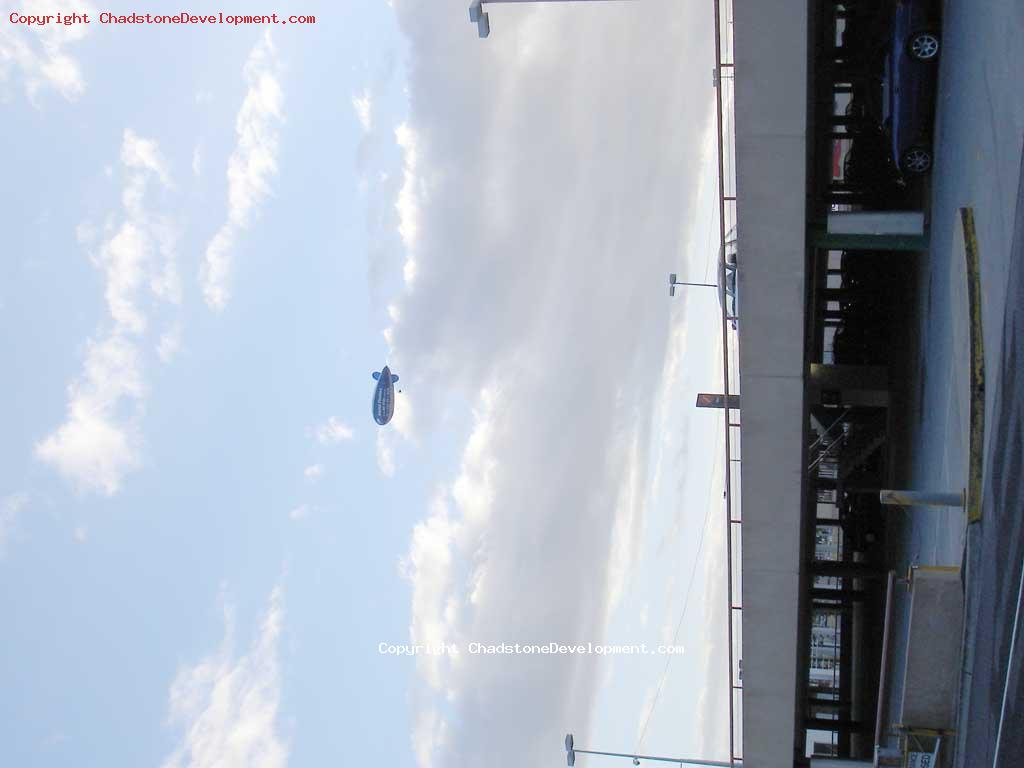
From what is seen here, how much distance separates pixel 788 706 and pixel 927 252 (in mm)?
8735

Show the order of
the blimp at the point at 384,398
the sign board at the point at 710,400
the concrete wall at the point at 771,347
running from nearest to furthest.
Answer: the concrete wall at the point at 771,347
the sign board at the point at 710,400
the blimp at the point at 384,398

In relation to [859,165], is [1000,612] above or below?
below

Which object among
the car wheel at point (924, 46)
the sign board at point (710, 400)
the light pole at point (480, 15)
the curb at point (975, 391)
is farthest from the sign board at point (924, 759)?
the light pole at point (480, 15)

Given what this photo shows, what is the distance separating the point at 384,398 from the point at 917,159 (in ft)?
102

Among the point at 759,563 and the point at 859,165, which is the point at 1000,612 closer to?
the point at 759,563

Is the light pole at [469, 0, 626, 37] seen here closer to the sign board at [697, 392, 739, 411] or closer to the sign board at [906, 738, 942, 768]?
the sign board at [697, 392, 739, 411]

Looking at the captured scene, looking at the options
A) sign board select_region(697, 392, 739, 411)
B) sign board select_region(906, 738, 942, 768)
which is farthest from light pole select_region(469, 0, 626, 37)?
sign board select_region(906, 738, 942, 768)

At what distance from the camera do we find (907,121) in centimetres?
1563

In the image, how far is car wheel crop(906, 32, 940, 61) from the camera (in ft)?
49.7

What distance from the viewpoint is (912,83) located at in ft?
50.8

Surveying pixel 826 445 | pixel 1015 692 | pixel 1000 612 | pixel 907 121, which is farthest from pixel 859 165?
pixel 1015 692

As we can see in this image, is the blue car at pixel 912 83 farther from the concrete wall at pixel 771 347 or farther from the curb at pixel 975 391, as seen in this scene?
the curb at pixel 975 391

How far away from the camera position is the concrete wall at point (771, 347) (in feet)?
45.4

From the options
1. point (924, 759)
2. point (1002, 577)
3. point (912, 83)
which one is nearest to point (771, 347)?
point (912, 83)
